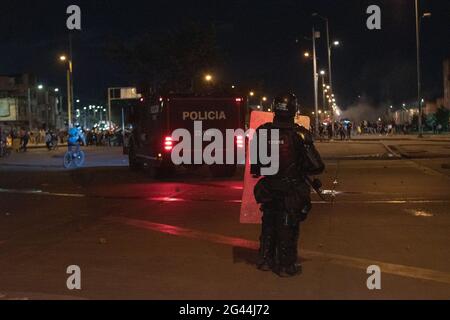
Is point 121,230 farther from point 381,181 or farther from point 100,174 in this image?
point 100,174

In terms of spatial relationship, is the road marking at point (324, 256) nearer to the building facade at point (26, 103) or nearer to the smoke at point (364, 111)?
the building facade at point (26, 103)

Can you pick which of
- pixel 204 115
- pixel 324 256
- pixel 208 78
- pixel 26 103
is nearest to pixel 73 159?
pixel 204 115

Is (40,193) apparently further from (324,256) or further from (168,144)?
(324,256)

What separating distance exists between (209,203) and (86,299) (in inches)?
323

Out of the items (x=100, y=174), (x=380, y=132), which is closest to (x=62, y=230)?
(x=100, y=174)

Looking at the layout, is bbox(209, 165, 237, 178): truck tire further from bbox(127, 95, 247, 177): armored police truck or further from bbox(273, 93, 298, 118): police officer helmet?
bbox(273, 93, 298, 118): police officer helmet

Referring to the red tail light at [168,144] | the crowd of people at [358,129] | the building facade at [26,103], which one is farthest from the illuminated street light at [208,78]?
the building facade at [26,103]

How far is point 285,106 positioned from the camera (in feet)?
25.0

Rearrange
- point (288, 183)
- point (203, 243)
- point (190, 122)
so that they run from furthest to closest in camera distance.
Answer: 1. point (190, 122)
2. point (203, 243)
3. point (288, 183)

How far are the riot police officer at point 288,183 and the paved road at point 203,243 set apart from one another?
445 mm

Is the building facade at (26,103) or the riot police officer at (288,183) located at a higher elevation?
the building facade at (26,103)

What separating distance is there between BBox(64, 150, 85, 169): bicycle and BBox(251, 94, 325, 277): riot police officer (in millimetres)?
22181

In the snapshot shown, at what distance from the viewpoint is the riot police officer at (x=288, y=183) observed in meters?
7.39

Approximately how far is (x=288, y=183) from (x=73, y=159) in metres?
22.7
